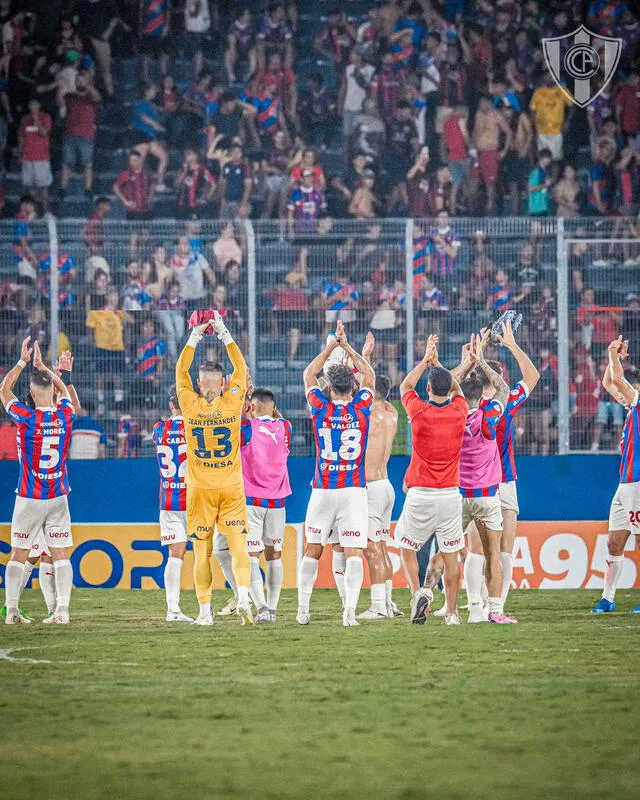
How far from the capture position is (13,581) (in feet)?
39.5

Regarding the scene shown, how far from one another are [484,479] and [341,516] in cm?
127

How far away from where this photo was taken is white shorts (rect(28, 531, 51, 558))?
41.4 ft

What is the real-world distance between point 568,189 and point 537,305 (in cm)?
582

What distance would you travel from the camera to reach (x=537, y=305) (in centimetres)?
1603

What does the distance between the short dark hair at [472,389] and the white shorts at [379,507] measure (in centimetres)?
142

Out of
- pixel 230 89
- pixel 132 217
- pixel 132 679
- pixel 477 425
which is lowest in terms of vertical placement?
pixel 132 679

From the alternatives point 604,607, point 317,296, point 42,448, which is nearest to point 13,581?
point 42,448

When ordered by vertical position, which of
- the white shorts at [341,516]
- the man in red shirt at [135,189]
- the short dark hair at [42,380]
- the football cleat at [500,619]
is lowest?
the football cleat at [500,619]

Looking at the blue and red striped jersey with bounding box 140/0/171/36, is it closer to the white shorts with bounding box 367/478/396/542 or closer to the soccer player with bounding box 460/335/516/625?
the white shorts with bounding box 367/478/396/542

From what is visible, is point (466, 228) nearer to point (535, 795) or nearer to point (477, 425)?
point (477, 425)

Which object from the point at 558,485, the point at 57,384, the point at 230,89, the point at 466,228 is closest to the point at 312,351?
the point at 466,228

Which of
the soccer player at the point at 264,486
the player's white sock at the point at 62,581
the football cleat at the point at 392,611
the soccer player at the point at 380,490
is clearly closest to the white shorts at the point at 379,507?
the soccer player at the point at 380,490

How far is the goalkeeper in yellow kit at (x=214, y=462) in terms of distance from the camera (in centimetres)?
1117

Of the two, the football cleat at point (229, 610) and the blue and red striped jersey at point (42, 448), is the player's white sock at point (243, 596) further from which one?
the blue and red striped jersey at point (42, 448)
